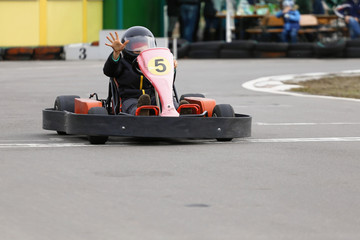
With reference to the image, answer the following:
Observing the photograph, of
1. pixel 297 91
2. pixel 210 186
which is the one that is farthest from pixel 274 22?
pixel 210 186

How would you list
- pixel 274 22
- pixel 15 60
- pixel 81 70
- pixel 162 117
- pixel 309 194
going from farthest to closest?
pixel 274 22, pixel 15 60, pixel 81 70, pixel 162 117, pixel 309 194

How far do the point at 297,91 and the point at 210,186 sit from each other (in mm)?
9594

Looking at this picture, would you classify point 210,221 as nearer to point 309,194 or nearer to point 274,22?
point 309,194

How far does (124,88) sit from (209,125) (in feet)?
3.22

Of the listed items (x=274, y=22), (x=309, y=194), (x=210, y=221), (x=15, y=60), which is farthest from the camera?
(x=274, y=22)

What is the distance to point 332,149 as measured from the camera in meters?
8.09

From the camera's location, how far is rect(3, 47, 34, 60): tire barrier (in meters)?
24.3

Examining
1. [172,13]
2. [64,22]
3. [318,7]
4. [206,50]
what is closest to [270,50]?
[206,50]

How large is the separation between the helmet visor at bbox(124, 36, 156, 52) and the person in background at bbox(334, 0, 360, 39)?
714 inches

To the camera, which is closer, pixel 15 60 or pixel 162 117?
pixel 162 117

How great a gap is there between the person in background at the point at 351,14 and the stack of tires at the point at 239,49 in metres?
2.85

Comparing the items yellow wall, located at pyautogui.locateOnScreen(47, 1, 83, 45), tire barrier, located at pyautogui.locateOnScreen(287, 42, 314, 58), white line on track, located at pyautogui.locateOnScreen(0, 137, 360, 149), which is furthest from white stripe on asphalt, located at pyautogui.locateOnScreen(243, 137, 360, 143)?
yellow wall, located at pyautogui.locateOnScreen(47, 1, 83, 45)

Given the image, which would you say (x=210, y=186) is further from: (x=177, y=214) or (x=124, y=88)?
(x=124, y=88)

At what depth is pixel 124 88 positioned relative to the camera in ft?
28.7
